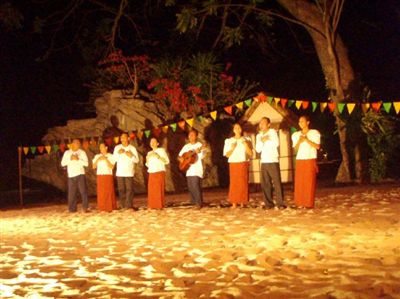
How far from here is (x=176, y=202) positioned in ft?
51.2

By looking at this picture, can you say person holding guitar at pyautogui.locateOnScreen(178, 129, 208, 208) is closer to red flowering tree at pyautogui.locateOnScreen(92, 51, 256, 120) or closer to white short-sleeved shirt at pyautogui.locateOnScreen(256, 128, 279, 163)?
white short-sleeved shirt at pyautogui.locateOnScreen(256, 128, 279, 163)

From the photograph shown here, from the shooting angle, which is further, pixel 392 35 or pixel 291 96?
pixel 392 35

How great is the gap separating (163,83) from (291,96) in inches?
256

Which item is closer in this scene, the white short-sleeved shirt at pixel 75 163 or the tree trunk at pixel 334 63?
the white short-sleeved shirt at pixel 75 163

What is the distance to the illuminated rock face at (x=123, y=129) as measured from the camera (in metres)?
21.7

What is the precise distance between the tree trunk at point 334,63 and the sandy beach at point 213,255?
6719mm

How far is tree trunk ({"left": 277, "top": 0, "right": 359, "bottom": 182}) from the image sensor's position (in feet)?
59.5

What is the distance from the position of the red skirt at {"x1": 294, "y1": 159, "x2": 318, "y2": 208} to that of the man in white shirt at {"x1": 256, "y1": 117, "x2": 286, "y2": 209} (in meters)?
0.38

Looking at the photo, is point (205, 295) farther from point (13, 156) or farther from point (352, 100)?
point (13, 156)

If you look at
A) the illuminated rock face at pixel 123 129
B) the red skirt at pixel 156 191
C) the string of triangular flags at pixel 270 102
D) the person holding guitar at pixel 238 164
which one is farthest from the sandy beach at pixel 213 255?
the illuminated rock face at pixel 123 129

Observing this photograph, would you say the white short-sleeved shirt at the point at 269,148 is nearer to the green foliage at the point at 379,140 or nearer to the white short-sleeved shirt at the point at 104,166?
the white short-sleeved shirt at the point at 104,166

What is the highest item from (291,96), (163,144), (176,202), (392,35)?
(392,35)

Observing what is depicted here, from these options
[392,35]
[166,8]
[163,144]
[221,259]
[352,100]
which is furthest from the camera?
[392,35]

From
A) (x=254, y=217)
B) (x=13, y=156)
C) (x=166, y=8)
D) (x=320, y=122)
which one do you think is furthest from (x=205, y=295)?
(x=13, y=156)
